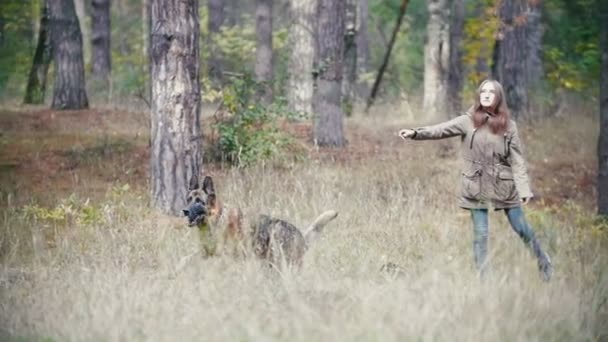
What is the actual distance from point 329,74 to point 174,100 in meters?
6.14

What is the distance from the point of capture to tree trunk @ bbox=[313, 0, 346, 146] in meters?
16.6

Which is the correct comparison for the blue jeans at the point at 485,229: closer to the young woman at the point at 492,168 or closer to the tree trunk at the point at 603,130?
the young woman at the point at 492,168

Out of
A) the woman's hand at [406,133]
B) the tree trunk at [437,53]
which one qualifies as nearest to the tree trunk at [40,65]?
the tree trunk at [437,53]

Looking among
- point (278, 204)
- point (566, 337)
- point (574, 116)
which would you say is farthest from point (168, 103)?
point (574, 116)

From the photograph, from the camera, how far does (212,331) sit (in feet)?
20.6

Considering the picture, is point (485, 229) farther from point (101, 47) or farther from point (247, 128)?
point (101, 47)

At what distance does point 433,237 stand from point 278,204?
1.93 m

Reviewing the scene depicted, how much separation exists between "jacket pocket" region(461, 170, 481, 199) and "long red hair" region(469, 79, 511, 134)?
39 cm

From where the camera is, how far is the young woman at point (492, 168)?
8148 mm

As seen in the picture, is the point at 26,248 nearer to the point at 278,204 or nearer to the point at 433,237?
the point at 278,204

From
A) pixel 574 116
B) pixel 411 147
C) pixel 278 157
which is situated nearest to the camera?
pixel 278 157

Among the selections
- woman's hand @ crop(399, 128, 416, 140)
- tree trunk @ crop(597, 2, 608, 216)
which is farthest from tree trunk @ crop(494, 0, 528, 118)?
woman's hand @ crop(399, 128, 416, 140)

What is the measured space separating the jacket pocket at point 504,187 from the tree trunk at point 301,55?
1336 cm

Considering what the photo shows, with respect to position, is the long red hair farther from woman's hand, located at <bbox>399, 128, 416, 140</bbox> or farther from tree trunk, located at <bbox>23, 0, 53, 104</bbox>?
tree trunk, located at <bbox>23, 0, 53, 104</bbox>
